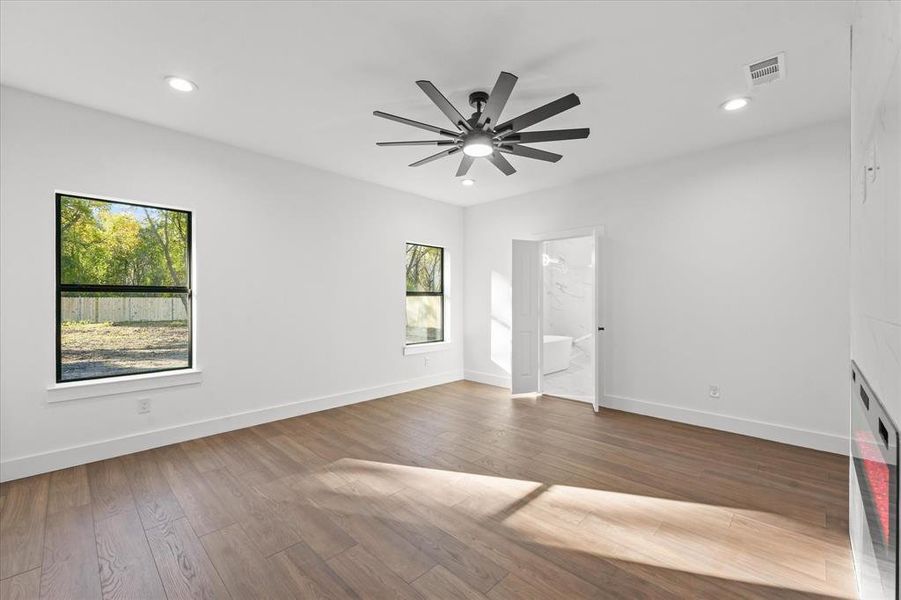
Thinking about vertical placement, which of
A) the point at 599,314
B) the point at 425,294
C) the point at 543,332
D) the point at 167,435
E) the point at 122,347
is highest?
the point at 425,294

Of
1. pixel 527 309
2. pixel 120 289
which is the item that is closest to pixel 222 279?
pixel 120 289

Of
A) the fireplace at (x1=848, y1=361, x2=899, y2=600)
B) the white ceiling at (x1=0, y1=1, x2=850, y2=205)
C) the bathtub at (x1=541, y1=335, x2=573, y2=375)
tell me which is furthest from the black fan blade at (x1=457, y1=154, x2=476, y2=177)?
the bathtub at (x1=541, y1=335, x2=573, y2=375)

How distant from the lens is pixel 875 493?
1.26 meters

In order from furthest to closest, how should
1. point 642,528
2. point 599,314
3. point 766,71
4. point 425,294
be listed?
point 425,294
point 599,314
point 766,71
point 642,528

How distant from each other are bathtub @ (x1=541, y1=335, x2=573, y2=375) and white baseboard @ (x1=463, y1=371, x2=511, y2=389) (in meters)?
1.10

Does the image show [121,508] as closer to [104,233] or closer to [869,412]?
[104,233]

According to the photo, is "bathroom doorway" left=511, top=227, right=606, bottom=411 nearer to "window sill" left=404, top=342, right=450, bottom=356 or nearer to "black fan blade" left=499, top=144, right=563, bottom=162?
"window sill" left=404, top=342, right=450, bottom=356

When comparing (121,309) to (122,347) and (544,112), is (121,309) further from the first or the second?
(544,112)

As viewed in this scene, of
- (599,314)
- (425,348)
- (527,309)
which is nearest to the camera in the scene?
(599,314)

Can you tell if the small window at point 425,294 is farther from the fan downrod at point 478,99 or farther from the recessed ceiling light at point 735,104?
the recessed ceiling light at point 735,104

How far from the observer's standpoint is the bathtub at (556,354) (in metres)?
6.56

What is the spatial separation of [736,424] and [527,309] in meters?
2.61

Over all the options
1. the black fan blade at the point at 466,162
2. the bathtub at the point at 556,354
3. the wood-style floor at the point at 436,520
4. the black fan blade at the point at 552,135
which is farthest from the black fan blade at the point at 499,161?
the bathtub at the point at 556,354

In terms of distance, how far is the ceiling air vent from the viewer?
2.42 m
